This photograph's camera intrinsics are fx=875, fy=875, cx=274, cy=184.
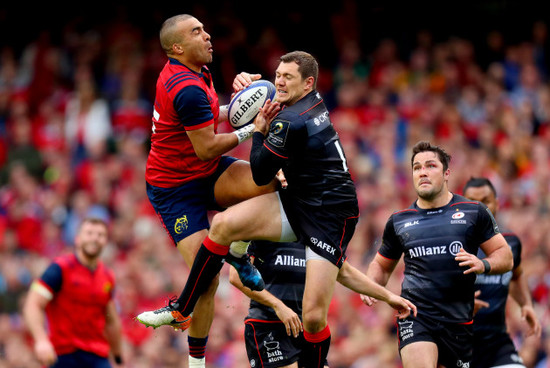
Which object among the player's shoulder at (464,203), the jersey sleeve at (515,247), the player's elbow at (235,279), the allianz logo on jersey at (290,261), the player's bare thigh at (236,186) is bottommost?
the jersey sleeve at (515,247)

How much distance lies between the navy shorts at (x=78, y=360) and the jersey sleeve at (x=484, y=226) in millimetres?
4641

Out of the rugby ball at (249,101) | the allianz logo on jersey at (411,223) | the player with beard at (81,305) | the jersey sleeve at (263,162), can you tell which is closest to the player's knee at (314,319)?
the jersey sleeve at (263,162)

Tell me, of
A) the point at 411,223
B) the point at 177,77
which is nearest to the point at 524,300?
the point at 411,223

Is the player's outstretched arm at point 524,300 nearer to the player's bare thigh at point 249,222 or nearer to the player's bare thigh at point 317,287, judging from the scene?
the player's bare thigh at point 317,287

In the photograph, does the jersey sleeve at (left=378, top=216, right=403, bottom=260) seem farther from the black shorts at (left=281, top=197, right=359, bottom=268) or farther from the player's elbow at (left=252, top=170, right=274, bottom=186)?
the player's elbow at (left=252, top=170, right=274, bottom=186)

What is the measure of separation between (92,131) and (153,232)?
305 centimetres

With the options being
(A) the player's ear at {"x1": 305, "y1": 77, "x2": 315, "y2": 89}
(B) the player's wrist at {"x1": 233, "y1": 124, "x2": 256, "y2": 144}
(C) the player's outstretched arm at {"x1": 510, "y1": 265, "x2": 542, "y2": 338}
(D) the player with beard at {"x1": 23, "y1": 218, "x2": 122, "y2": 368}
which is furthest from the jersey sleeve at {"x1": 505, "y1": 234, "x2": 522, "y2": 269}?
(D) the player with beard at {"x1": 23, "y1": 218, "x2": 122, "y2": 368}

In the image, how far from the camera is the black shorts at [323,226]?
7445 mm

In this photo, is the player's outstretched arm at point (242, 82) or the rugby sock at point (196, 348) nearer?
the player's outstretched arm at point (242, 82)

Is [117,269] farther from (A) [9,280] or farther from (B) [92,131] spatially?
(B) [92,131]

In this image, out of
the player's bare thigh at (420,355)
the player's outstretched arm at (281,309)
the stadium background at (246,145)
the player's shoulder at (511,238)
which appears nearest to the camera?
the player's bare thigh at (420,355)

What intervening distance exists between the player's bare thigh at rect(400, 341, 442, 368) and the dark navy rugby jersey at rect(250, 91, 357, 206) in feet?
4.77

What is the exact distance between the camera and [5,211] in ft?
56.9

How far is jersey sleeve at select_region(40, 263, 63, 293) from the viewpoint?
32.9ft
